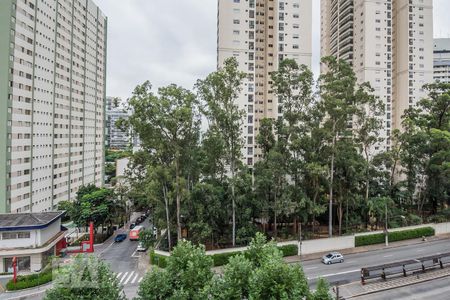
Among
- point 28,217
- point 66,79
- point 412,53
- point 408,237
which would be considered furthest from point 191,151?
point 412,53

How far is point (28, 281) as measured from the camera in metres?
29.3

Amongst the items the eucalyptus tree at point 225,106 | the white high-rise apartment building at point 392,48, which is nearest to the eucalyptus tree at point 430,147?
the white high-rise apartment building at point 392,48

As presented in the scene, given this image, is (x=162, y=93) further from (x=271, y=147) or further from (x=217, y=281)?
(x=217, y=281)

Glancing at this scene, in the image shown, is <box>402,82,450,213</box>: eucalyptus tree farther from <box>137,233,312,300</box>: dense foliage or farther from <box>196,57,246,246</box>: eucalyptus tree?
<box>137,233,312,300</box>: dense foliage

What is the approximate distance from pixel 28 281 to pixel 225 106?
2502 cm

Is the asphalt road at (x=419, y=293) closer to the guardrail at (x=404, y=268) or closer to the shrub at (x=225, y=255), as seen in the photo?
the guardrail at (x=404, y=268)

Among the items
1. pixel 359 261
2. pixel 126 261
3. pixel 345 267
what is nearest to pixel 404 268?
pixel 345 267

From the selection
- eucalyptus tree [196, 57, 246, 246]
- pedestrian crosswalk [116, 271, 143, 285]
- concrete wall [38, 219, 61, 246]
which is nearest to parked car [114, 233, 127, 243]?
concrete wall [38, 219, 61, 246]

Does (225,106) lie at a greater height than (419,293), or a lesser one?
greater

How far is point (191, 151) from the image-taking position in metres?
35.0

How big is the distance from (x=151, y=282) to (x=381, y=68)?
6613 centimetres

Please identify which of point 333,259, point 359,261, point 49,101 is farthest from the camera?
point 49,101

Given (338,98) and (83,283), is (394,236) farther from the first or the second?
(83,283)

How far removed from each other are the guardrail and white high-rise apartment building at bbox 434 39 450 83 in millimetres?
113818
